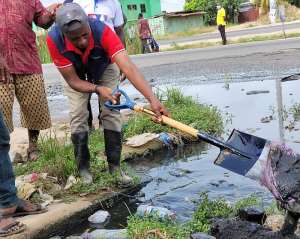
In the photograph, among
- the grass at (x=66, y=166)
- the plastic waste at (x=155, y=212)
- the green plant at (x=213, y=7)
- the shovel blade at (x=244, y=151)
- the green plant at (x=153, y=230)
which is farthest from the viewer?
the green plant at (x=213, y=7)

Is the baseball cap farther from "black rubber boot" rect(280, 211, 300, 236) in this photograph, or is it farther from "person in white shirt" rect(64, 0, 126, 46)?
"black rubber boot" rect(280, 211, 300, 236)

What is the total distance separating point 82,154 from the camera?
468 cm

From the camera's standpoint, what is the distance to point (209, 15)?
48.3 m

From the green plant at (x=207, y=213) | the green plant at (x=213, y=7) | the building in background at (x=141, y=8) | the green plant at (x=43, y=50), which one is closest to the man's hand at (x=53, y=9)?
the green plant at (x=207, y=213)

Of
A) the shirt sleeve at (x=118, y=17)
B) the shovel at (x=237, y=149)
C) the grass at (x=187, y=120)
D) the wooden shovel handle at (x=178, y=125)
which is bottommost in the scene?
the grass at (x=187, y=120)

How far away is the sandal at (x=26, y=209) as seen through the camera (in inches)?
154

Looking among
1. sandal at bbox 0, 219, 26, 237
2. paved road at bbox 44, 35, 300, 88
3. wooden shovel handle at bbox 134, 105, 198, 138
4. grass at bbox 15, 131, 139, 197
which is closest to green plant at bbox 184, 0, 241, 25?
paved road at bbox 44, 35, 300, 88

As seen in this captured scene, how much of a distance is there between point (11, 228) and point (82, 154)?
119cm

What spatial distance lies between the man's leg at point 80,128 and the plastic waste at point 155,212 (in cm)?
83

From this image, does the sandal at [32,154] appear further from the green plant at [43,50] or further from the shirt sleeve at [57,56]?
the green plant at [43,50]

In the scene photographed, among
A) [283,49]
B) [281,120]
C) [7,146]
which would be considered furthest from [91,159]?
[283,49]

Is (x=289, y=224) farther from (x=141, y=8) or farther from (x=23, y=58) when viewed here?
(x=141, y=8)

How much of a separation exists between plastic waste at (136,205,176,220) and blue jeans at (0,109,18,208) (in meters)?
0.90

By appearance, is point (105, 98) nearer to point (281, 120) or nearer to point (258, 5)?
point (281, 120)
